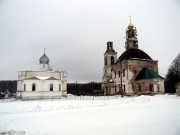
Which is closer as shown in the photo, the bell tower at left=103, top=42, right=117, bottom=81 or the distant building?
the distant building

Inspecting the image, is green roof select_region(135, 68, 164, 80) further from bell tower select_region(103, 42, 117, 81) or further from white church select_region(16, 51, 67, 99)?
white church select_region(16, 51, 67, 99)

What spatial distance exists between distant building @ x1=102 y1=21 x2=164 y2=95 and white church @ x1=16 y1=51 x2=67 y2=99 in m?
9.47

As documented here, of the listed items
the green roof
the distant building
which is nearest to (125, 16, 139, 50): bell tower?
the distant building

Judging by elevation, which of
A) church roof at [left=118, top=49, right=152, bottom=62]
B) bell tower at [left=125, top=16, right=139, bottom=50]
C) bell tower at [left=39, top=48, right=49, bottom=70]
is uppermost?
bell tower at [left=125, top=16, right=139, bottom=50]

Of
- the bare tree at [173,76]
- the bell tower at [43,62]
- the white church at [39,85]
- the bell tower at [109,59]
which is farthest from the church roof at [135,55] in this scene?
the bell tower at [43,62]

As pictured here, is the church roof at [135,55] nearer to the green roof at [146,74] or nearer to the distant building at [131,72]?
the distant building at [131,72]

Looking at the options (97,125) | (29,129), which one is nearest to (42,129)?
(29,129)

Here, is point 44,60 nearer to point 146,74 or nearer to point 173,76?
point 146,74

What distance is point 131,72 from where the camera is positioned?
2927 cm

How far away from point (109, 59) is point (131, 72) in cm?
815

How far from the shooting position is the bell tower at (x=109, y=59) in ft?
120

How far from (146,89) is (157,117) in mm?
18015

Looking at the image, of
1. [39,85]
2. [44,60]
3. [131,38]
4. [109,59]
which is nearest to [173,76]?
[131,38]

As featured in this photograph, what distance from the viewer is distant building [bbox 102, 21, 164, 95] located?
26.9 meters
